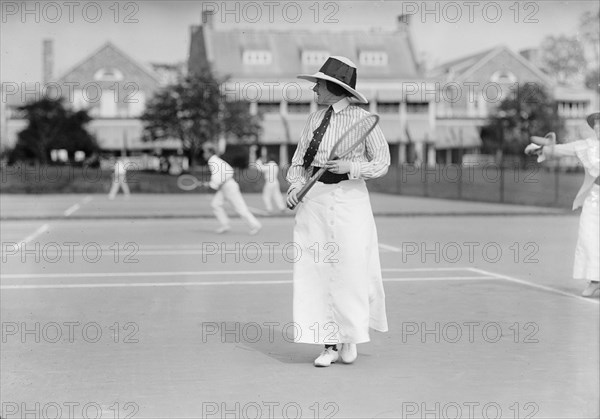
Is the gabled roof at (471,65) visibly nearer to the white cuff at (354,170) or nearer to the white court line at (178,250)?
the white court line at (178,250)

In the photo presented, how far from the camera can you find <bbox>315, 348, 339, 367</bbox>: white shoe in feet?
24.2

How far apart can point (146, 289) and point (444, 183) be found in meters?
40.6

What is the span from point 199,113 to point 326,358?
1888 inches

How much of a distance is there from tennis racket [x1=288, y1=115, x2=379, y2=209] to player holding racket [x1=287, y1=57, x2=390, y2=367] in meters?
0.03

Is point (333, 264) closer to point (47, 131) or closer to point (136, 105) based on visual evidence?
point (47, 131)

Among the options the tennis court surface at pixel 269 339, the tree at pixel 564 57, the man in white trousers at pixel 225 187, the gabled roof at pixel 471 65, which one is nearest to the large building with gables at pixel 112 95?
the gabled roof at pixel 471 65

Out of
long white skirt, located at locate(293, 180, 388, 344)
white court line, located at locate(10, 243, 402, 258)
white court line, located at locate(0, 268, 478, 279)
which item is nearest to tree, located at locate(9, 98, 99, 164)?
white court line, located at locate(10, 243, 402, 258)

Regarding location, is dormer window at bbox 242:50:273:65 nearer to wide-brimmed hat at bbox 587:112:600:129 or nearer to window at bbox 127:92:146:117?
window at bbox 127:92:146:117

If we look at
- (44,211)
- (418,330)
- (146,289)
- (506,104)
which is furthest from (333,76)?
(506,104)

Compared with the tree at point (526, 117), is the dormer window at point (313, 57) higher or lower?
higher

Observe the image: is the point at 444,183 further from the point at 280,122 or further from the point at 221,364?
the point at 221,364

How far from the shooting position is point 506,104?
6706cm

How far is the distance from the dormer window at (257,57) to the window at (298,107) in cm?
573

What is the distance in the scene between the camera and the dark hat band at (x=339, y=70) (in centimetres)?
727
